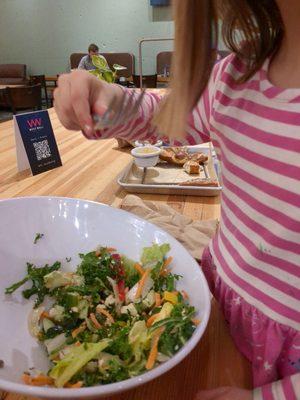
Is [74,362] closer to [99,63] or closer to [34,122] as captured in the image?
[34,122]

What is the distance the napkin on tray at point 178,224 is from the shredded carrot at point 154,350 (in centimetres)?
29

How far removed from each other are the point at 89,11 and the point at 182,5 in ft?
23.9

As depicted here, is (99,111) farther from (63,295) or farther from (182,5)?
(63,295)

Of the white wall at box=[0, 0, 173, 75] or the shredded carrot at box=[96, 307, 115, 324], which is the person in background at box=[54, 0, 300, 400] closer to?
the shredded carrot at box=[96, 307, 115, 324]

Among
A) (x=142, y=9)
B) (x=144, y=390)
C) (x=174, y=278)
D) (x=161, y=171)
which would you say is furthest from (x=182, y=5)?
(x=142, y=9)

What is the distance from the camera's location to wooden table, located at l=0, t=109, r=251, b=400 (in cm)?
49

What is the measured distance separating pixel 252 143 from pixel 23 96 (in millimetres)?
4202

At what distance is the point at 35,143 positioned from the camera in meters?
1.28

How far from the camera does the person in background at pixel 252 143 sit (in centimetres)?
50

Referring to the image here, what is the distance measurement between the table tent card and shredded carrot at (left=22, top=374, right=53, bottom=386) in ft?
3.03

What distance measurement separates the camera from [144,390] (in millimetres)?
479

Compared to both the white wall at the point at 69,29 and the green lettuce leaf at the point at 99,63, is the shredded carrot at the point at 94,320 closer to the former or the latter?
the green lettuce leaf at the point at 99,63

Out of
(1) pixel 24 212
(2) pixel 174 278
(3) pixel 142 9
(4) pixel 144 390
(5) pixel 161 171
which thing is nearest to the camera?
(4) pixel 144 390

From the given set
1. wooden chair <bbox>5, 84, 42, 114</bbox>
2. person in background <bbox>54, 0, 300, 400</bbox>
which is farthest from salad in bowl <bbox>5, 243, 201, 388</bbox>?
wooden chair <bbox>5, 84, 42, 114</bbox>
